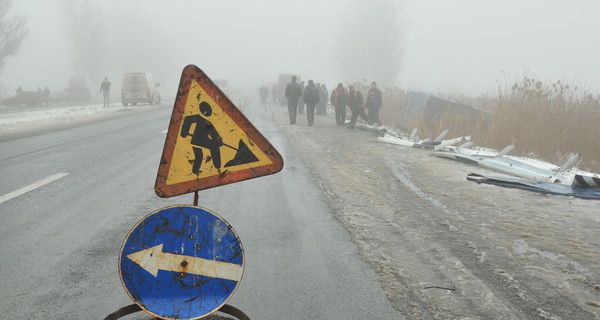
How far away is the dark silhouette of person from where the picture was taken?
272cm

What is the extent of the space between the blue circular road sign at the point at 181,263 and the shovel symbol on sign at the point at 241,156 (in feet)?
1.05

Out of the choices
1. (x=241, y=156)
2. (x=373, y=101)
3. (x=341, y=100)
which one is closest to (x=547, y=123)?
(x=373, y=101)

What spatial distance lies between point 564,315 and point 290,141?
35.5ft

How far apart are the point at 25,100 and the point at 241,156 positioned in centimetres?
3318

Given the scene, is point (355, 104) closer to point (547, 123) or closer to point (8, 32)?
point (547, 123)

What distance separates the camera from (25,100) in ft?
103

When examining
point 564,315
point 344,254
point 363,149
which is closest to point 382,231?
point 344,254

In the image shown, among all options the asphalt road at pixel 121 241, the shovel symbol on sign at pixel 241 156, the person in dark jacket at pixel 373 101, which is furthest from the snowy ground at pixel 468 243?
the person in dark jacket at pixel 373 101

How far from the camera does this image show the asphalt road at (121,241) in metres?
3.35

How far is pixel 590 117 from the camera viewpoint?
37.4 feet

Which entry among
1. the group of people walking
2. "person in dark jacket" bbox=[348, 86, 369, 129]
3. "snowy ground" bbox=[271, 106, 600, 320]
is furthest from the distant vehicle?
"snowy ground" bbox=[271, 106, 600, 320]

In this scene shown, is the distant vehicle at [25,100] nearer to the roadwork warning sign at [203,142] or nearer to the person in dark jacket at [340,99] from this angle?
the person in dark jacket at [340,99]

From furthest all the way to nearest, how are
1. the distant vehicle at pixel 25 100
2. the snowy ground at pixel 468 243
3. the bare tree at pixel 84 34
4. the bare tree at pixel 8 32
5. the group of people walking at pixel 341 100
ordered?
1. the bare tree at pixel 84 34
2. the bare tree at pixel 8 32
3. the distant vehicle at pixel 25 100
4. the group of people walking at pixel 341 100
5. the snowy ground at pixel 468 243

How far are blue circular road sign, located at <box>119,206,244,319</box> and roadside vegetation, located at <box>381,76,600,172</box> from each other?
986cm
